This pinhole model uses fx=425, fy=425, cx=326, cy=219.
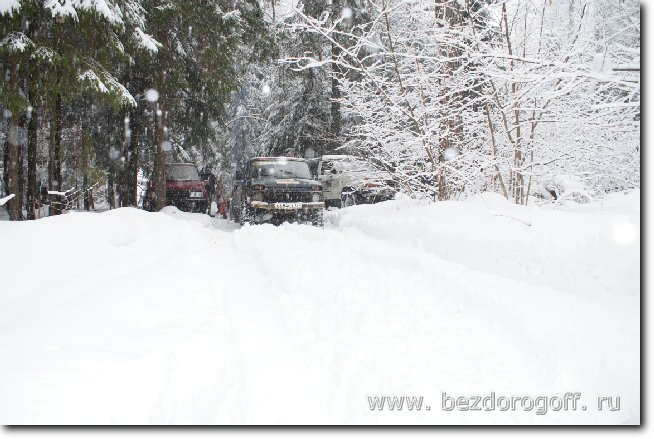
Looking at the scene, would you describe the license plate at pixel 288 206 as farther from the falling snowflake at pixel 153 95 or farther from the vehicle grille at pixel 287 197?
the falling snowflake at pixel 153 95

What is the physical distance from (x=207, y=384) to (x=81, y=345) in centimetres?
99

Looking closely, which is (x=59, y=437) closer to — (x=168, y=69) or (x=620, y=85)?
(x=620, y=85)

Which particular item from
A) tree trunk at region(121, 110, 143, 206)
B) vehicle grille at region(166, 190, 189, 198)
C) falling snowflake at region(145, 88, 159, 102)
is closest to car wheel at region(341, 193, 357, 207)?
vehicle grille at region(166, 190, 189, 198)

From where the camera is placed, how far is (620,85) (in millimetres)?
4332

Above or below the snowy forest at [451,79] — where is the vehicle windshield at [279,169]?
below

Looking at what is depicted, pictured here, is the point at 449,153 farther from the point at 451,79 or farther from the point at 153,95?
the point at 153,95

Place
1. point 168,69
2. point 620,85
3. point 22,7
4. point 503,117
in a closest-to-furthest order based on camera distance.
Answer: point 620,85, point 503,117, point 22,7, point 168,69

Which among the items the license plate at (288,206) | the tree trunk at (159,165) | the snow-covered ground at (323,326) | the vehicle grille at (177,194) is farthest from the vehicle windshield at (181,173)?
the snow-covered ground at (323,326)

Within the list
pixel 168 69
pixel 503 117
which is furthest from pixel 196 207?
pixel 503 117

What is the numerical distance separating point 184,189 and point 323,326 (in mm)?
15730

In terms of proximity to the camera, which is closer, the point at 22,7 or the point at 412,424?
the point at 412,424

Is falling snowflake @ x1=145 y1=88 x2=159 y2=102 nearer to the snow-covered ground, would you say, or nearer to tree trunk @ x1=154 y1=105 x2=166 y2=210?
tree trunk @ x1=154 y1=105 x2=166 y2=210

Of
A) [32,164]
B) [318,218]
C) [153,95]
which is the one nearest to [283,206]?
[318,218]

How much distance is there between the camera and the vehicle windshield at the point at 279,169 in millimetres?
13030
